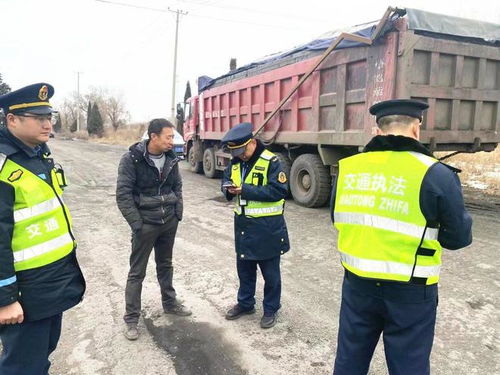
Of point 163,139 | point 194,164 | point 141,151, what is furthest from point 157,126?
point 194,164

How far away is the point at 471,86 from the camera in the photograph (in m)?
6.01

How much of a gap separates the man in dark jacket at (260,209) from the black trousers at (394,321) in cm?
119

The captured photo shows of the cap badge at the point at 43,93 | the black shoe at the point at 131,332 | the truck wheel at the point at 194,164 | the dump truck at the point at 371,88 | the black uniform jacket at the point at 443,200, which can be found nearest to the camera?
the black uniform jacket at the point at 443,200

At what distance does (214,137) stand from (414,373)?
31.8 feet

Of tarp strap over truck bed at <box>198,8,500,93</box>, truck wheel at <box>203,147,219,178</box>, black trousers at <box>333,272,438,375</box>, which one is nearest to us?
black trousers at <box>333,272,438,375</box>

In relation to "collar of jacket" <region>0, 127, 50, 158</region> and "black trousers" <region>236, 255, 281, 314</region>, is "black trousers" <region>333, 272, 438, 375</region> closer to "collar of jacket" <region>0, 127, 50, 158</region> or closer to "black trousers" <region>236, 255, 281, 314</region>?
"black trousers" <region>236, 255, 281, 314</region>

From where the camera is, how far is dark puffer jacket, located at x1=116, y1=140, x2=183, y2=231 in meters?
3.04

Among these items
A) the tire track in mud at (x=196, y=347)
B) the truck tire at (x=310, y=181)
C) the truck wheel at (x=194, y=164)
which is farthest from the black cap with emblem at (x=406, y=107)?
the truck wheel at (x=194, y=164)

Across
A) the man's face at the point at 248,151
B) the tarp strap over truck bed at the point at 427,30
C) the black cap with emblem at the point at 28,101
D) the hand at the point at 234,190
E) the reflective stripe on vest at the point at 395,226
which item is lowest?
the hand at the point at 234,190

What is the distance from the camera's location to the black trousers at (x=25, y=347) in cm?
190

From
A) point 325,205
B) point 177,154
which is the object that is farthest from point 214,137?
point 177,154

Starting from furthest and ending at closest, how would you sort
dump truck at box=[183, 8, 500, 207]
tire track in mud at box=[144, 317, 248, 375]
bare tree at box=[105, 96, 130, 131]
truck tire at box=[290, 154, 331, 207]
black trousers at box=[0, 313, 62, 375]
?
bare tree at box=[105, 96, 130, 131], truck tire at box=[290, 154, 331, 207], dump truck at box=[183, 8, 500, 207], tire track in mud at box=[144, 317, 248, 375], black trousers at box=[0, 313, 62, 375]

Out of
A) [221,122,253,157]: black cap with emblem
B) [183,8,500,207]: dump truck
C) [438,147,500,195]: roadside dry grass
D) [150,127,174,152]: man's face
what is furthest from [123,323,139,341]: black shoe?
[438,147,500,195]: roadside dry grass

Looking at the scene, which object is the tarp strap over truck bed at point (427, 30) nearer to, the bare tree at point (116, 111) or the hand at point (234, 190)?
the hand at point (234, 190)
